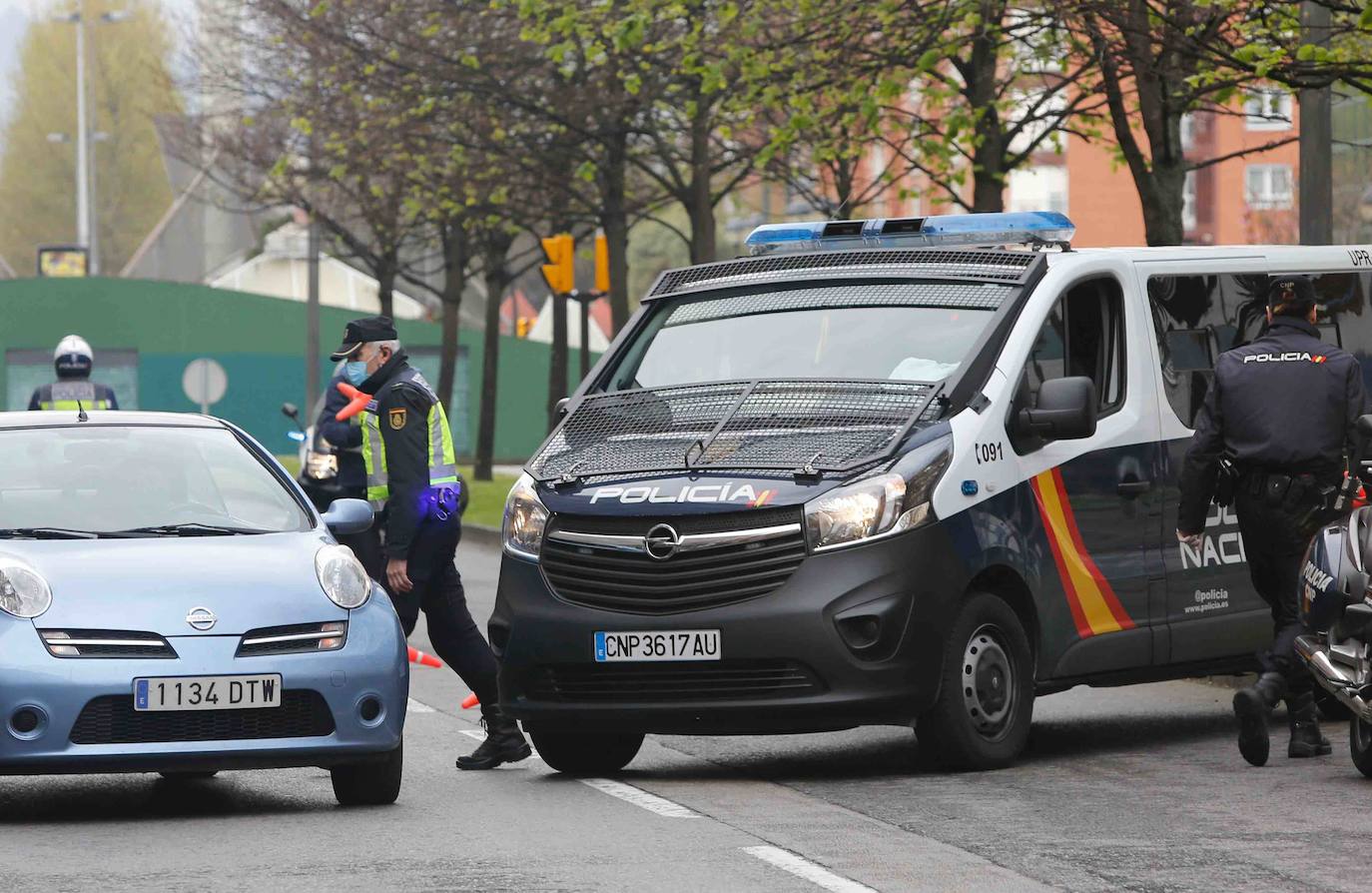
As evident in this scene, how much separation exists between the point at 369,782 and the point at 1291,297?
4047mm

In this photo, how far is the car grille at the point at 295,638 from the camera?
27.7 ft

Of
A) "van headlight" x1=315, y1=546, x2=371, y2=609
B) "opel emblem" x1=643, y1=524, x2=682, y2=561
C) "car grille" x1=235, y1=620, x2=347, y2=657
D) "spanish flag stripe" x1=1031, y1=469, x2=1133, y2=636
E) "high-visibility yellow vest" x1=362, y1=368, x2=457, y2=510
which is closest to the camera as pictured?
"car grille" x1=235, y1=620, x2=347, y2=657

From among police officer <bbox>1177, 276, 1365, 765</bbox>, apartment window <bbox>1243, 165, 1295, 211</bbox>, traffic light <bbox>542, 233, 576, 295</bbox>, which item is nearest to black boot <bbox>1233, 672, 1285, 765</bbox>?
police officer <bbox>1177, 276, 1365, 765</bbox>

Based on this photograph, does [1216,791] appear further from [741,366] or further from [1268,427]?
[741,366]

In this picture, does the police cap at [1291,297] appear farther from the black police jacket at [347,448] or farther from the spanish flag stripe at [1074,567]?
the black police jacket at [347,448]

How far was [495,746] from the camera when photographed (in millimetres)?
10203

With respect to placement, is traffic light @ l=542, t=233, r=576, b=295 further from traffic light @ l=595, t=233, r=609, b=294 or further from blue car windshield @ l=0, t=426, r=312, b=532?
blue car windshield @ l=0, t=426, r=312, b=532

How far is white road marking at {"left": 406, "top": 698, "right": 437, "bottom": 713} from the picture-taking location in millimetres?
12562

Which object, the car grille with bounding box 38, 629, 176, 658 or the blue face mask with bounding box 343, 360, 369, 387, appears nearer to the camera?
the car grille with bounding box 38, 629, 176, 658

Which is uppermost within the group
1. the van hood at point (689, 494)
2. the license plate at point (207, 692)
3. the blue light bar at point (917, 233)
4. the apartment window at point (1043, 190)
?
the apartment window at point (1043, 190)

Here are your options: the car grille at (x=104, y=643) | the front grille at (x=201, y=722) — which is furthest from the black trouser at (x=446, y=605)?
the car grille at (x=104, y=643)

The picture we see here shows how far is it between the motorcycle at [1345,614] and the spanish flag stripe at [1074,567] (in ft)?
2.98

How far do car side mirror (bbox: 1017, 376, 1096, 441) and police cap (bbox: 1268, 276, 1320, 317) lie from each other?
0.94 meters

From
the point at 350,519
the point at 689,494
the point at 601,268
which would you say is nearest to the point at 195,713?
the point at 350,519
